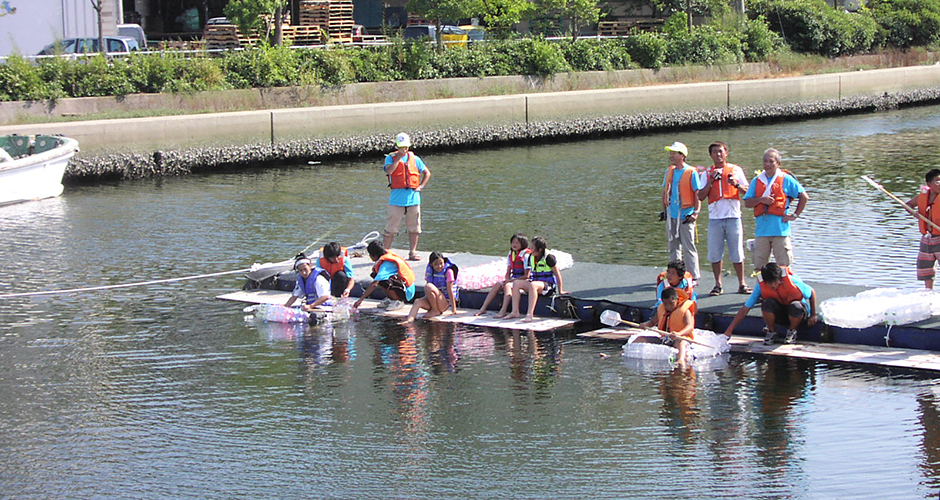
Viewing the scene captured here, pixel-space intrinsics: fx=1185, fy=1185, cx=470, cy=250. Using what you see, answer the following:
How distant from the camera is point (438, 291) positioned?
545 inches

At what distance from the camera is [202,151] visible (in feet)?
101

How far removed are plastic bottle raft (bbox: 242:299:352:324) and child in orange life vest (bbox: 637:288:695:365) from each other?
13.5ft

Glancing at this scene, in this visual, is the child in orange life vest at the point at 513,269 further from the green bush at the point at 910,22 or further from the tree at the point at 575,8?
the green bush at the point at 910,22

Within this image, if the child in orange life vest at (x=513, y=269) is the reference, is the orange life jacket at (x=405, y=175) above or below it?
above

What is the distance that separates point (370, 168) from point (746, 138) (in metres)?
12.7

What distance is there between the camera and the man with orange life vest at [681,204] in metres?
13.2

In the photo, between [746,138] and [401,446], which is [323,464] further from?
[746,138]

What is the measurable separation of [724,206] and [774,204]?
739mm

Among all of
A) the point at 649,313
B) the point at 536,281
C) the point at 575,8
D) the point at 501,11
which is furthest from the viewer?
the point at 575,8

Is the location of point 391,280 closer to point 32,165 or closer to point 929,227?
point 929,227

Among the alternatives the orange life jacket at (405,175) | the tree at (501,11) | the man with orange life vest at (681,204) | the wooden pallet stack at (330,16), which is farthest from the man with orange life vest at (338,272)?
the wooden pallet stack at (330,16)

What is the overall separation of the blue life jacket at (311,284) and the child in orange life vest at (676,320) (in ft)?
14.2

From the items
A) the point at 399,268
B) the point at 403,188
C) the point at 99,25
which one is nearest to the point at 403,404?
the point at 399,268

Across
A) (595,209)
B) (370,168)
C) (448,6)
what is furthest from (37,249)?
(448,6)
